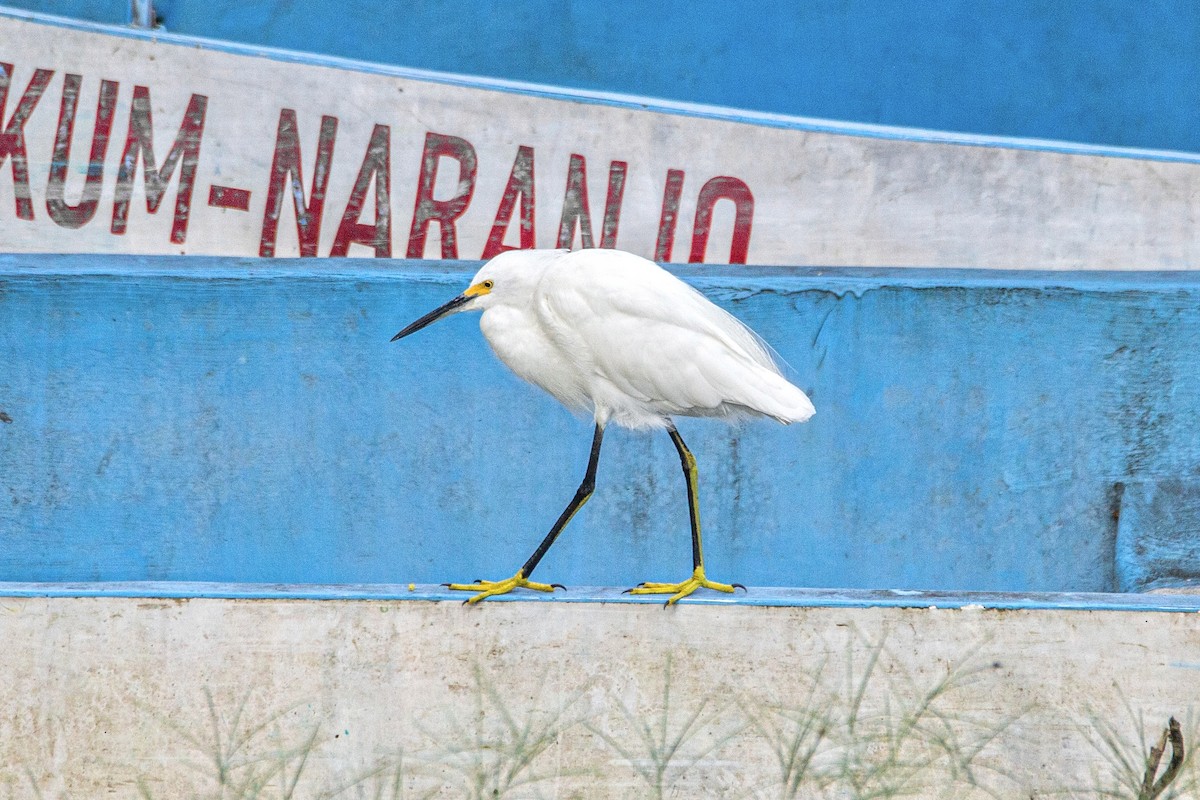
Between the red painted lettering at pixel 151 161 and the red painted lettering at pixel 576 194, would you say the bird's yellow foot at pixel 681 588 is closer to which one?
the red painted lettering at pixel 576 194

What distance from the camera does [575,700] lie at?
3.73m

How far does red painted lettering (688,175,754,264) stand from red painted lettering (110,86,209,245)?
6.99ft

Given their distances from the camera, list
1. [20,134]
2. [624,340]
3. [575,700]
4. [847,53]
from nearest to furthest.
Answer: [575,700] < [624,340] < [20,134] < [847,53]

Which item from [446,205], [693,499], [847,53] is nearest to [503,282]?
[693,499]

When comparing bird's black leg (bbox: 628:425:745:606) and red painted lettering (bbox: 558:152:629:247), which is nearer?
bird's black leg (bbox: 628:425:745:606)

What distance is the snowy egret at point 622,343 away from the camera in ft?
13.9

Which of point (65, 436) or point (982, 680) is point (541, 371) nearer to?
point (982, 680)

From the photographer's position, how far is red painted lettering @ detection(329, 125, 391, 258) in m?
6.51

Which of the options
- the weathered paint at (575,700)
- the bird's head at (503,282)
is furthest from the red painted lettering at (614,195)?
the weathered paint at (575,700)

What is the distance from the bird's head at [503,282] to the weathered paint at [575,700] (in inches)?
39.4

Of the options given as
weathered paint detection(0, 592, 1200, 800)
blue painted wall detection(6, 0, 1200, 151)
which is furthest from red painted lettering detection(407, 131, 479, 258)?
weathered paint detection(0, 592, 1200, 800)

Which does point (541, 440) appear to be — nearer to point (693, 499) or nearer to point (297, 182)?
point (693, 499)

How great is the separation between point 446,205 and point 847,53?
1.90 m

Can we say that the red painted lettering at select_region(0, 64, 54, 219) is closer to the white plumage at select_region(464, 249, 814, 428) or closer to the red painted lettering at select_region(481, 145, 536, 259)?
the red painted lettering at select_region(481, 145, 536, 259)
